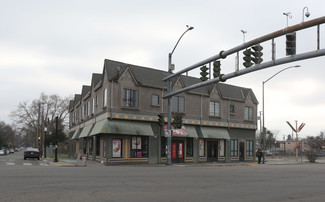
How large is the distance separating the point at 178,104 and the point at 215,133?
587cm

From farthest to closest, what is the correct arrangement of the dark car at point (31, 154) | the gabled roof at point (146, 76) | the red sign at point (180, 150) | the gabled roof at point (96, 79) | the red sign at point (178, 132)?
the dark car at point (31, 154)
the gabled roof at point (96, 79)
the red sign at point (180, 150)
the red sign at point (178, 132)
the gabled roof at point (146, 76)

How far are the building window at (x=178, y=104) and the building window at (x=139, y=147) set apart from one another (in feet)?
15.0

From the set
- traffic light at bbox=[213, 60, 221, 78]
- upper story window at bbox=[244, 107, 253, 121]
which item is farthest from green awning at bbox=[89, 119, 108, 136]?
upper story window at bbox=[244, 107, 253, 121]

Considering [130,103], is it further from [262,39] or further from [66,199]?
[66,199]

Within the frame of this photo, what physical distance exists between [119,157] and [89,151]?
766cm

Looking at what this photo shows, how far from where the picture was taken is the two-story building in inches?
1185

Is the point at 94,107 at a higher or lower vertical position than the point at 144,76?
lower

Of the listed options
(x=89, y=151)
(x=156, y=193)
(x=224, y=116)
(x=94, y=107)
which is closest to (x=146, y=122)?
(x=94, y=107)

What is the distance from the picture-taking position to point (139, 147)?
31.5m

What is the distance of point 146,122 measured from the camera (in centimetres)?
3198

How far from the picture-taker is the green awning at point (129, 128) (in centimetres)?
2917

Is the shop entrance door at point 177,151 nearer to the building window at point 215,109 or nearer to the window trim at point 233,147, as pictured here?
the building window at point 215,109

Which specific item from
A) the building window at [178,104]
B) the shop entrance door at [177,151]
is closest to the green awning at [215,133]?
the shop entrance door at [177,151]

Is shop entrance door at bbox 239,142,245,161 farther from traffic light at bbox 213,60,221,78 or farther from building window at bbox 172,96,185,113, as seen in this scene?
traffic light at bbox 213,60,221,78
